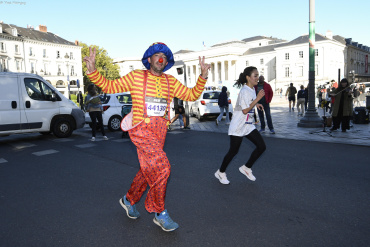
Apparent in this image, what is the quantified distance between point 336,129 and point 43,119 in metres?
9.69

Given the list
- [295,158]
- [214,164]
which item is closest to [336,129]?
[295,158]

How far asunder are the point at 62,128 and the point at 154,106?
8807 millimetres

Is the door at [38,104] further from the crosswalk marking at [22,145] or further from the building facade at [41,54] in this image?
the building facade at [41,54]

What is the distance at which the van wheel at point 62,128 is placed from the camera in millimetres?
10922

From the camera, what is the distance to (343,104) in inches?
412

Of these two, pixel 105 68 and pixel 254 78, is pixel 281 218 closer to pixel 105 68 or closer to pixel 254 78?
pixel 254 78

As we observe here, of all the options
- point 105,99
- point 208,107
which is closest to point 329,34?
point 208,107

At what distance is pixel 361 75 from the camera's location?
89.9 metres

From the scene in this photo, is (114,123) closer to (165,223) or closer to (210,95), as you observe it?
(210,95)

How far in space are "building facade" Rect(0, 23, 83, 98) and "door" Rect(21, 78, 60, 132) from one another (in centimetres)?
5129

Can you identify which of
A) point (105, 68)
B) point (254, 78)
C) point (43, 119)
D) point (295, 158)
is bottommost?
point (295, 158)

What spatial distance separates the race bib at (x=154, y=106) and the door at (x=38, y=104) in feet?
27.6

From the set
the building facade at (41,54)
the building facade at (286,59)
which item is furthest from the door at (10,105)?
the building facade at (286,59)

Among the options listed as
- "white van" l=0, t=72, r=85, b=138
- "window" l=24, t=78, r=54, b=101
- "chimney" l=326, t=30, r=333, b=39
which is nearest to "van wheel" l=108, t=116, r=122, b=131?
"white van" l=0, t=72, r=85, b=138
